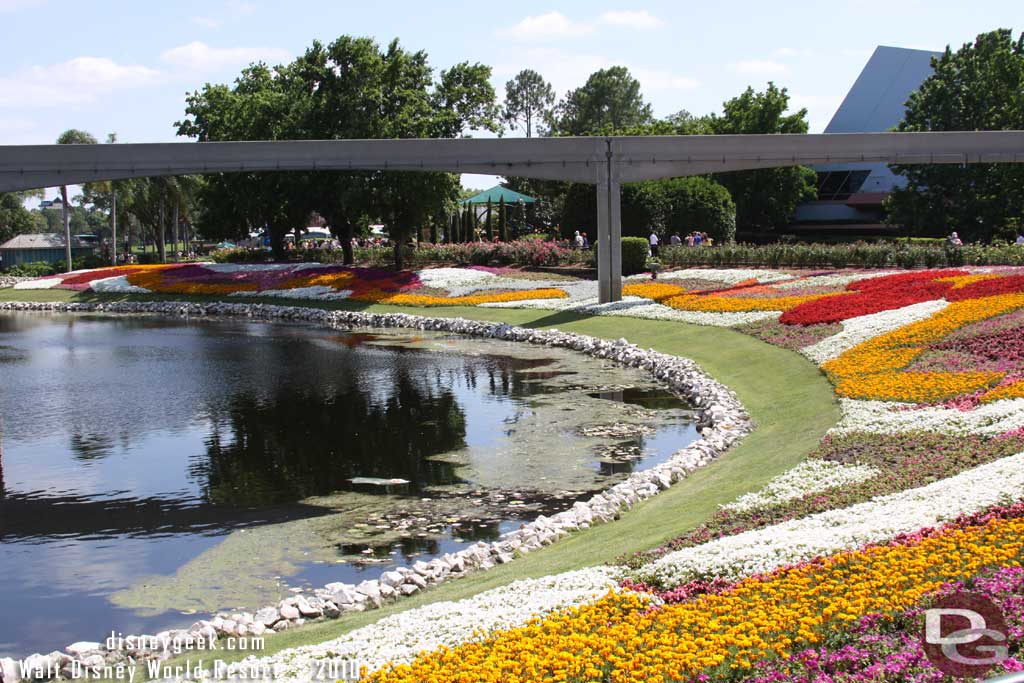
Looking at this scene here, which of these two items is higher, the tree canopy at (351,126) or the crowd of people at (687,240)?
the tree canopy at (351,126)

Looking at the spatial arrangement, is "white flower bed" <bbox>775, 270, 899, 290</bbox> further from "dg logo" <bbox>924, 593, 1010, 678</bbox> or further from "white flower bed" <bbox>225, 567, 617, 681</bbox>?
"dg logo" <bbox>924, 593, 1010, 678</bbox>

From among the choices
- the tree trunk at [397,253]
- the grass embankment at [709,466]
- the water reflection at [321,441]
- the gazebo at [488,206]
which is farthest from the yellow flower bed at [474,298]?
the gazebo at [488,206]

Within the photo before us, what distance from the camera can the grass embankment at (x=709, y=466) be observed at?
40.6 feet

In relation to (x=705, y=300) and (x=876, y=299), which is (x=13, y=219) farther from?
(x=876, y=299)

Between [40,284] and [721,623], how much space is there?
2436 inches

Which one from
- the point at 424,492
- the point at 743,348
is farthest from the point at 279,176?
the point at 424,492

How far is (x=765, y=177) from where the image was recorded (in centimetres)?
7212

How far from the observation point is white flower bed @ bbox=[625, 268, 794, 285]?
1720 inches

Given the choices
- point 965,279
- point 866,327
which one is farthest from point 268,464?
point 965,279

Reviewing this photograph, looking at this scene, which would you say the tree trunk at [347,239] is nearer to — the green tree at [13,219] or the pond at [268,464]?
the pond at [268,464]

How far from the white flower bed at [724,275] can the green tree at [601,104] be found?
7902cm

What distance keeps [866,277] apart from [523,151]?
14.6m

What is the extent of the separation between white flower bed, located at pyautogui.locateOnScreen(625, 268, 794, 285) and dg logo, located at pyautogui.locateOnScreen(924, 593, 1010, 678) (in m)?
34.8

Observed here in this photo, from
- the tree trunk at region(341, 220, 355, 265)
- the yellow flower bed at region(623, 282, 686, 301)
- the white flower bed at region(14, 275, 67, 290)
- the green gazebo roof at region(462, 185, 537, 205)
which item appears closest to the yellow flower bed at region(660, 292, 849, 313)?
the yellow flower bed at region(623, 282, 686, 301)
